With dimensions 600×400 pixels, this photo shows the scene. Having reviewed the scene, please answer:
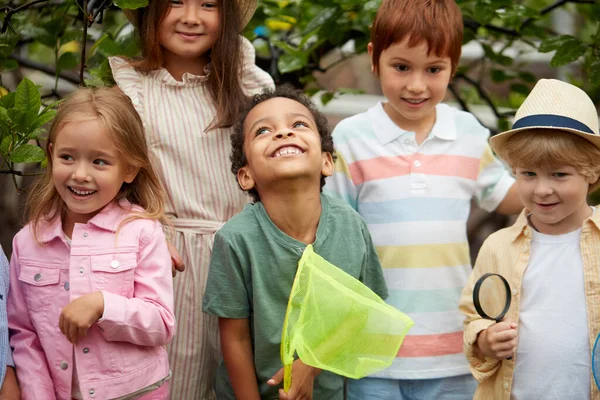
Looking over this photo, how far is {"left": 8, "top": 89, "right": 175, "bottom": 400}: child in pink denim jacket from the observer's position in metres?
2.64

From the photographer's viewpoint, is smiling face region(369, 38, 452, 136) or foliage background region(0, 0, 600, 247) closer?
foliage background region(0, 0, 600, 247)

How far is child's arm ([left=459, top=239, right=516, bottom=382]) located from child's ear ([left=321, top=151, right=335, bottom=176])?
60 cm

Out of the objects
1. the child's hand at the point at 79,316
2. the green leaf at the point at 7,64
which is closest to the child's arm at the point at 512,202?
the child's hand at the point at 79,316

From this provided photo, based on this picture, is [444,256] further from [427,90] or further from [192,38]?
[192,38]

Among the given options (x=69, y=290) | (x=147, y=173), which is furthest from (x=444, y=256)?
(x=69, y=290)

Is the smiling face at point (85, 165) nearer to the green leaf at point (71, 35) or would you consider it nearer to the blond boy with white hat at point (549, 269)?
the green leaf at point (71, 35)

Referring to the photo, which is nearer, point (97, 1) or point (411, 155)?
point (411, 155)

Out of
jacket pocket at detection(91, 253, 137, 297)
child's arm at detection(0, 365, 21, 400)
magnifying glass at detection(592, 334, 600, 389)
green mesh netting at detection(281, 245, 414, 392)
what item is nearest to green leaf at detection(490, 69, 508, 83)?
magnifying glass at detection(592, 334, 600, 389)

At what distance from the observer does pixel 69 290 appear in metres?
2.69

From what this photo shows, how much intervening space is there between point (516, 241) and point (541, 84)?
0.55 m

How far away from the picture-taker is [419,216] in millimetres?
3152

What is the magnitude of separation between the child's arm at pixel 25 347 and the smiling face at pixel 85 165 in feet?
0.89

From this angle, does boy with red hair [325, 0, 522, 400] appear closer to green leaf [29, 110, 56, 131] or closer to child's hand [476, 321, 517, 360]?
child's hand [476, 321, 517, 360]

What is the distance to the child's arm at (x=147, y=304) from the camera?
8.52 ft
